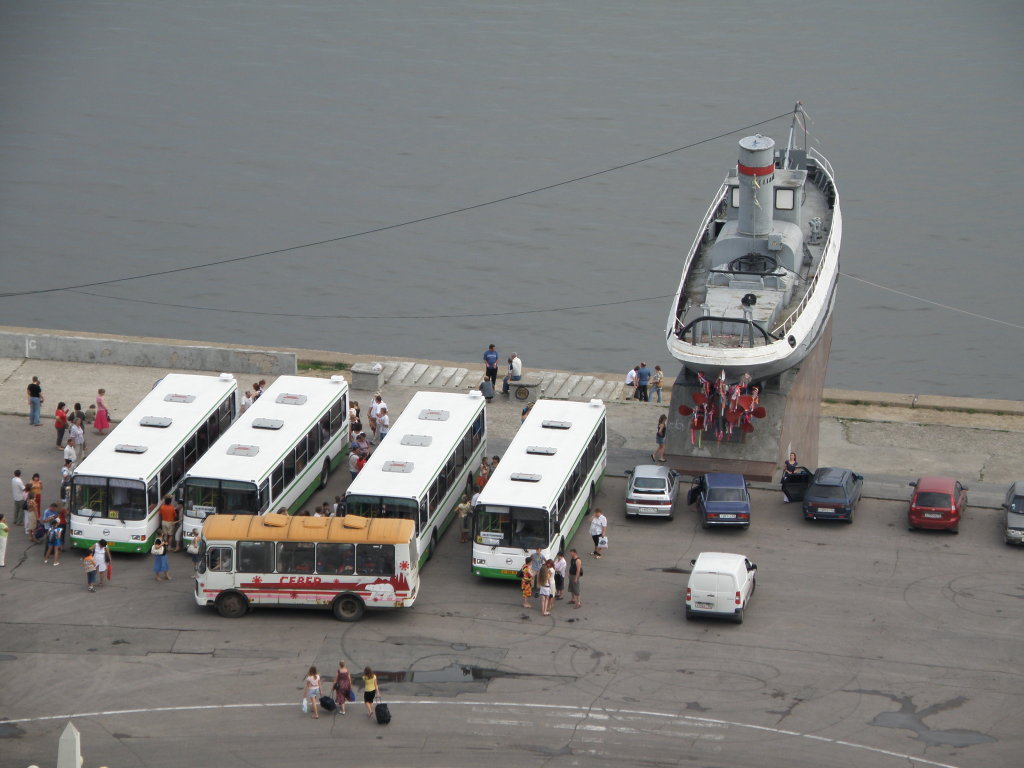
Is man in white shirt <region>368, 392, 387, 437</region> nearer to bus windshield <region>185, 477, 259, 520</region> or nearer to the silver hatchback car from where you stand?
bus windshield <region>185, 477, 259, 520</region>

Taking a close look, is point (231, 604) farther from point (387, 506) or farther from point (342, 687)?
point (342, 687)

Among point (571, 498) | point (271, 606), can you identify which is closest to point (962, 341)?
point (571, 498)

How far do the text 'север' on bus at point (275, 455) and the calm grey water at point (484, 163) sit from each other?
2483 cm

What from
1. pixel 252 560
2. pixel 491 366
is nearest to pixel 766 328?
pixel 491 366

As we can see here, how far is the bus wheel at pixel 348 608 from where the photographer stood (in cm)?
4047

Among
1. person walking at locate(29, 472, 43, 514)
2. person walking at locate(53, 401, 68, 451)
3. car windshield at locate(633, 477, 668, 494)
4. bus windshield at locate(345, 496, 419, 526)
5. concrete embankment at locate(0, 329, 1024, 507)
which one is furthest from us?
concrete embankment at locate(0, 329, 1024, 507)

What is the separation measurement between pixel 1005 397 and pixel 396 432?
35.0 metres

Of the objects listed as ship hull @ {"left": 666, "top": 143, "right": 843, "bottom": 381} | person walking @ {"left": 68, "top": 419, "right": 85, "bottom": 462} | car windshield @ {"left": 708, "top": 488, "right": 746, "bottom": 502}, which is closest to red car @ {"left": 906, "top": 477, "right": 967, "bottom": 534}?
car windshield @ {"left": 708, "top": 488, "right": 746, "bottom": 502}

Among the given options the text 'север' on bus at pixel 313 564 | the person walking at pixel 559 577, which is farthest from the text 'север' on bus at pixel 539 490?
the text 'север' on bus at pixel 313 564

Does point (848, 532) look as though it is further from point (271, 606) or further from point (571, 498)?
point (271, 606)

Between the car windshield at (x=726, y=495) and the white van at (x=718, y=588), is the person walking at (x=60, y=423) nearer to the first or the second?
the car windshield at (x=726, y=495)

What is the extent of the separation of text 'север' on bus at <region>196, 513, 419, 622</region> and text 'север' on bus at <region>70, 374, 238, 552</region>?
4243 mm

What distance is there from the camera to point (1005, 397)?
7138cm

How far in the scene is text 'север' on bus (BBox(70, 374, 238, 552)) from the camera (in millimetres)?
43938
